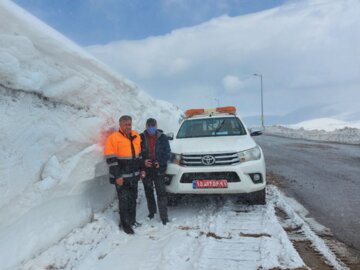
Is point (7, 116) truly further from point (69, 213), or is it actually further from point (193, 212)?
point (193, 212)

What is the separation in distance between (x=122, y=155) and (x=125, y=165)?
0.16 meters

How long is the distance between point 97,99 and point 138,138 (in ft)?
3.76

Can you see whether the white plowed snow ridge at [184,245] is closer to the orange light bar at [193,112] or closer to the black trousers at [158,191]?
the black trousers at [158,191]

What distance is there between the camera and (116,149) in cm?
528

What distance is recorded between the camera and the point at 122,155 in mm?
5344

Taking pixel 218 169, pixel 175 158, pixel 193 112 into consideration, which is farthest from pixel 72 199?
pixel 193 112

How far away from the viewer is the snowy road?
579cm

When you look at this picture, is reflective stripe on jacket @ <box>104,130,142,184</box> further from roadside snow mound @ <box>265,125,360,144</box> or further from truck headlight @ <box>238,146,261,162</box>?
roadside snow mound @ <box>265,125,360,144</box>

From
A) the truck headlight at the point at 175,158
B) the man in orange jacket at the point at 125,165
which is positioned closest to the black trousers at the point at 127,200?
the man in orange jacket at the point at 125,165

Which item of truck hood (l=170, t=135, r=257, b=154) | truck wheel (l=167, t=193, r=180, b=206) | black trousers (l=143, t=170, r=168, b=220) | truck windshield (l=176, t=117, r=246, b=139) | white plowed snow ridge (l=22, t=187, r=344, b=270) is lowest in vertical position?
white plowed snow ridge (l=22, t=187, r=344, b=270)

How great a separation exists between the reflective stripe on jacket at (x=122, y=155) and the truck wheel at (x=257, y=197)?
2033 millimetres

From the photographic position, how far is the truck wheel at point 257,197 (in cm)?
629

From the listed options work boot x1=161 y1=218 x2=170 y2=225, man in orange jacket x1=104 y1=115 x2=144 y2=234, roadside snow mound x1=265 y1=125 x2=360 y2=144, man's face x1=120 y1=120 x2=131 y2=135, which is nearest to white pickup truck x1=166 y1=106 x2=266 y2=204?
work boot x1=161 y1=218 x2=170 y2=225

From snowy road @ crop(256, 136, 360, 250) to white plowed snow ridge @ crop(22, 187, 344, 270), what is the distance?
716 mm
